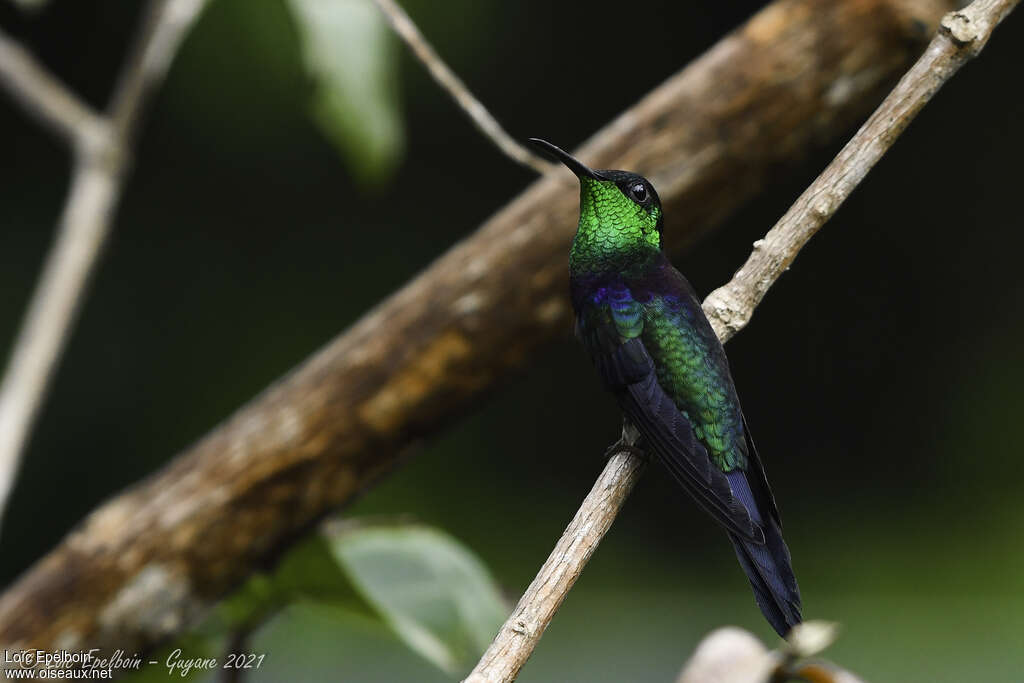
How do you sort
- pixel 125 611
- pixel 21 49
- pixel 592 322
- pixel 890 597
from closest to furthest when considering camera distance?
pixel 592 322, pixel 125 611, pixel 21 49, pixel 890 597

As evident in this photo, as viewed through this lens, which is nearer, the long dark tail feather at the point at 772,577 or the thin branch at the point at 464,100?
the long dark tail feather at the point at 772,577

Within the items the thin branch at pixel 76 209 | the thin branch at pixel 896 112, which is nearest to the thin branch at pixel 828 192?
the thin branch at pixel 896 112

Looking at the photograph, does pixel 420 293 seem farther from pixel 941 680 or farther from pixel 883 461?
pixel 883 461

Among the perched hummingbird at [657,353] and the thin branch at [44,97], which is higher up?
the thin branch at [44,97]

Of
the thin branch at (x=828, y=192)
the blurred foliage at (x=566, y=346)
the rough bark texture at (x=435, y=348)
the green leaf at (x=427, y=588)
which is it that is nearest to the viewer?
the thin branch at (x=828, y=192)

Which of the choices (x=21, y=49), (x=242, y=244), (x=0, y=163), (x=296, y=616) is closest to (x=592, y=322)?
(x=296, y=616)

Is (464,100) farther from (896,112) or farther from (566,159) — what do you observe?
(896,112)

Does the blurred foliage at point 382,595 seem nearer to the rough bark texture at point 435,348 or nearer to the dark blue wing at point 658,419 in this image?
the rough bark texture at point 435,348
